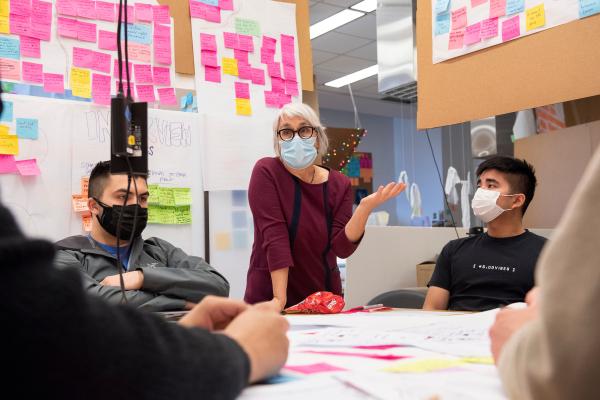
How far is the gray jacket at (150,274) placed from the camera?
1.64 metres

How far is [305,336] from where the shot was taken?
3.14 feet

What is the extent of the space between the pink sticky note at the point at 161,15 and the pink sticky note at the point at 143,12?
19mm

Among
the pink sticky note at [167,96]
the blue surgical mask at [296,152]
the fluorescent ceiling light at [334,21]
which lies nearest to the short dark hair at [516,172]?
the blue surgical mask at [296,152]

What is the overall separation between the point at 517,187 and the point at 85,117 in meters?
1.57

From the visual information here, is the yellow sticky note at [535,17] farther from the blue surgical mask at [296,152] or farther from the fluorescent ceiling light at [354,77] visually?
the fluorescent ceiling light at [354,77]

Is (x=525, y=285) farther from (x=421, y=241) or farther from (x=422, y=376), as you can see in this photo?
(x=422, y=376)

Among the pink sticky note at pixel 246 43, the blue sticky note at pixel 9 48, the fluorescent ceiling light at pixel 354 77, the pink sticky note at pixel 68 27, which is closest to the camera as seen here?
the blue sticky note at pixel 9 48

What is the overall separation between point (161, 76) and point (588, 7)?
5.08 ft

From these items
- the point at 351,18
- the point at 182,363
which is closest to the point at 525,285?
the point at 182,363

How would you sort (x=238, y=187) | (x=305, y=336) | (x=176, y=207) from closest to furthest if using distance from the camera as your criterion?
(x=305, y=336) < (x=176, y=207) < (x=238, y=187)

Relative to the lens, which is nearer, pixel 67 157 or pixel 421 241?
pixel 67 157

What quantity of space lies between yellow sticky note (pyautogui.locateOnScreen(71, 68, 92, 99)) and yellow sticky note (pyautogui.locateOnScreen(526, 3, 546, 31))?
1.55 m

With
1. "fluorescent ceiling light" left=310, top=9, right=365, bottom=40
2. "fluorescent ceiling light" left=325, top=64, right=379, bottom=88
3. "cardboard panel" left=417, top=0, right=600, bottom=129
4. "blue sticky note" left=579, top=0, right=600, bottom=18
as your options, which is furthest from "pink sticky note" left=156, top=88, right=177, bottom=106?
"fluorescent ceiling light" left=325, top=64, right=379, bottom=88

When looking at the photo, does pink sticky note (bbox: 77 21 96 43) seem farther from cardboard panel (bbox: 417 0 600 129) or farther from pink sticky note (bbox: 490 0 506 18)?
pink sticky note (bbox: 490 0 506 18)
